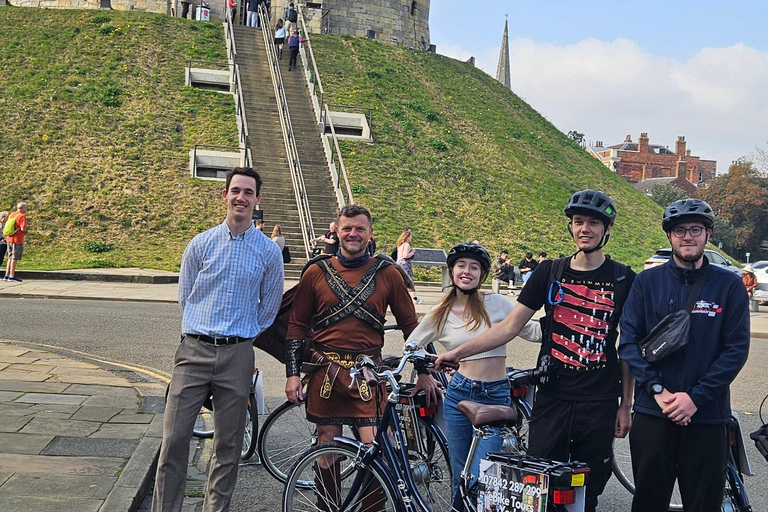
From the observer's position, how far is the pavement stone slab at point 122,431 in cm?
640

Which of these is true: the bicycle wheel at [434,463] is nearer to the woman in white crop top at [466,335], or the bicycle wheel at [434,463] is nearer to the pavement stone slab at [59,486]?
the woman in white crop top at [466,335]

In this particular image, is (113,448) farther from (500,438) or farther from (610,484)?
(610,484)

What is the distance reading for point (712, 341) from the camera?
4012 millimetres

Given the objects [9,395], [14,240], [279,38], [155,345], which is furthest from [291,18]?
[9,395]

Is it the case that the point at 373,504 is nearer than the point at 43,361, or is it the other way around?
the point at 373,504

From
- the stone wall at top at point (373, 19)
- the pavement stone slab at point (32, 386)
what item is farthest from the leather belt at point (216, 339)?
the stone wall at top at point (373, 19)

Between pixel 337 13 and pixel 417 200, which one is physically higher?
pixel 337 13

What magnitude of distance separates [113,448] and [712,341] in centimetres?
422

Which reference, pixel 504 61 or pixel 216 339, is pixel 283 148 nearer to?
pixel 216 339

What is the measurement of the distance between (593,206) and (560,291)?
1.57 feet

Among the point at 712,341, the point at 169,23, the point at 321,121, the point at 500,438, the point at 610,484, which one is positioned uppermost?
the point at 169,23

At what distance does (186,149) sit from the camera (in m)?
28.0

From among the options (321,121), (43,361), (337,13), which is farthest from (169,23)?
(43,361)

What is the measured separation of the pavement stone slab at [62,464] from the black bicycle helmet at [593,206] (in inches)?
135
